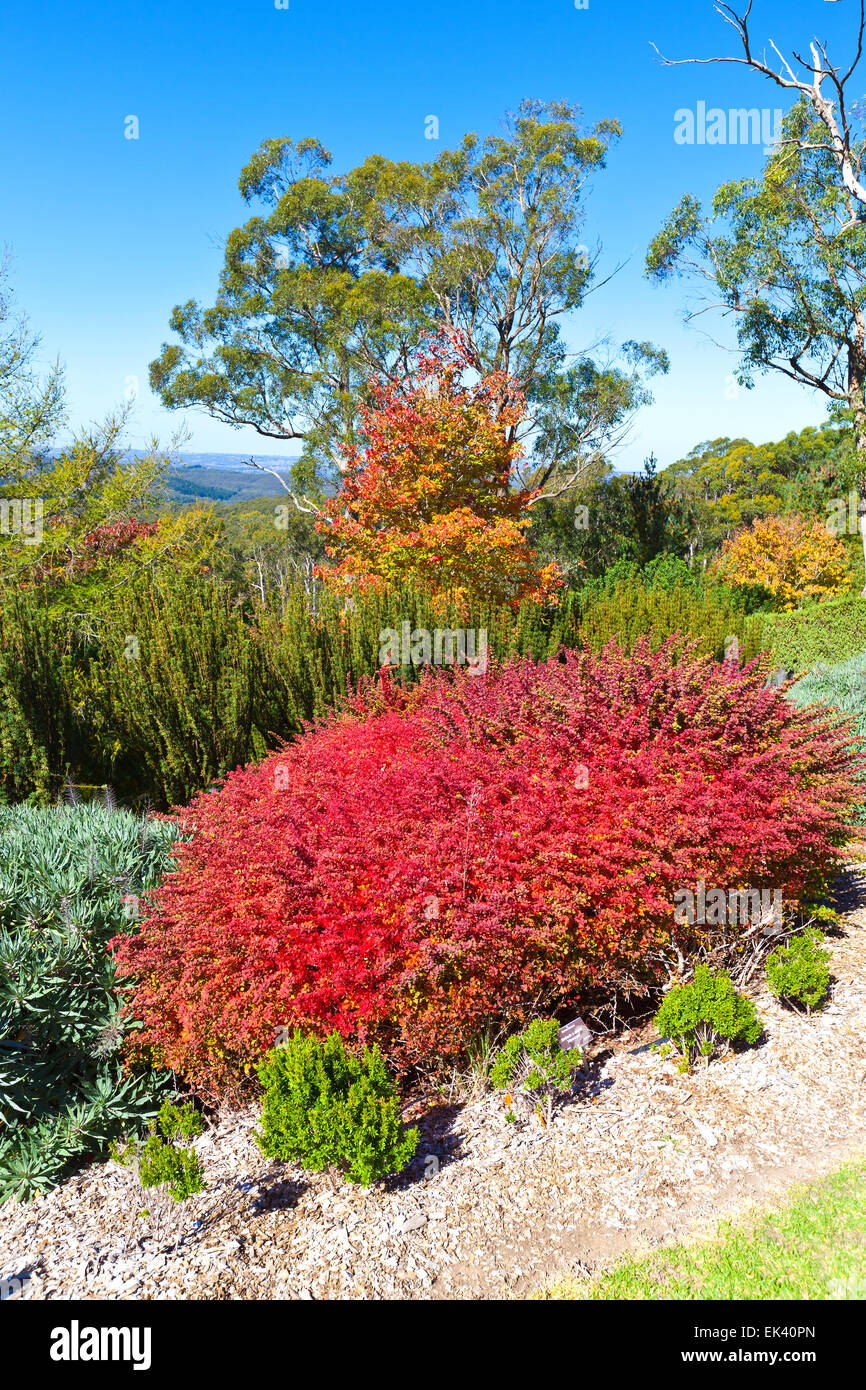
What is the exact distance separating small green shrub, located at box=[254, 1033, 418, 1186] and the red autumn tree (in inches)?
305

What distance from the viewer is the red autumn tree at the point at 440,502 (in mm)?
10750

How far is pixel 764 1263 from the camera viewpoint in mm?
2166

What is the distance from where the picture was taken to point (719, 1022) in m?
3.03

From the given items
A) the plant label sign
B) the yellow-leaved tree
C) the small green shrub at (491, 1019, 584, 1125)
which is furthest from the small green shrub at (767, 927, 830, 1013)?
the yellow-leaved tree

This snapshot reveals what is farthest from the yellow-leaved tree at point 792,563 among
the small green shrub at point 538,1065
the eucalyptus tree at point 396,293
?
the small green shrub at point 538,1065

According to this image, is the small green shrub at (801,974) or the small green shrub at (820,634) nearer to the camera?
the small green shrub at (801,974)

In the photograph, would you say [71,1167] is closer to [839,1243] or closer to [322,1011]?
[322,1011]

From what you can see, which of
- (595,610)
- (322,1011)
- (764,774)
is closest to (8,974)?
(322,1011)

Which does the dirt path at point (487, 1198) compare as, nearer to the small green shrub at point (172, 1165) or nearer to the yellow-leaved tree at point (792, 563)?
the small green shrub at point (172, 1165)

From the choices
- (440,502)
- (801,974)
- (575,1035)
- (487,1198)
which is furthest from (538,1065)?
(440,502)

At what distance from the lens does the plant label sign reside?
305 centimetres

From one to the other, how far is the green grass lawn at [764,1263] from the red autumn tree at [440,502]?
8013mm

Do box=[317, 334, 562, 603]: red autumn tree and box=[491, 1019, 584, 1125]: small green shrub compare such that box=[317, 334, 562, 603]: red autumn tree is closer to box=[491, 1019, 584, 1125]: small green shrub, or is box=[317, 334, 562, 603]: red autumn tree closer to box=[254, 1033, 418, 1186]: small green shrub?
box=[491, 1019, 584, 1125]: small green shrub
